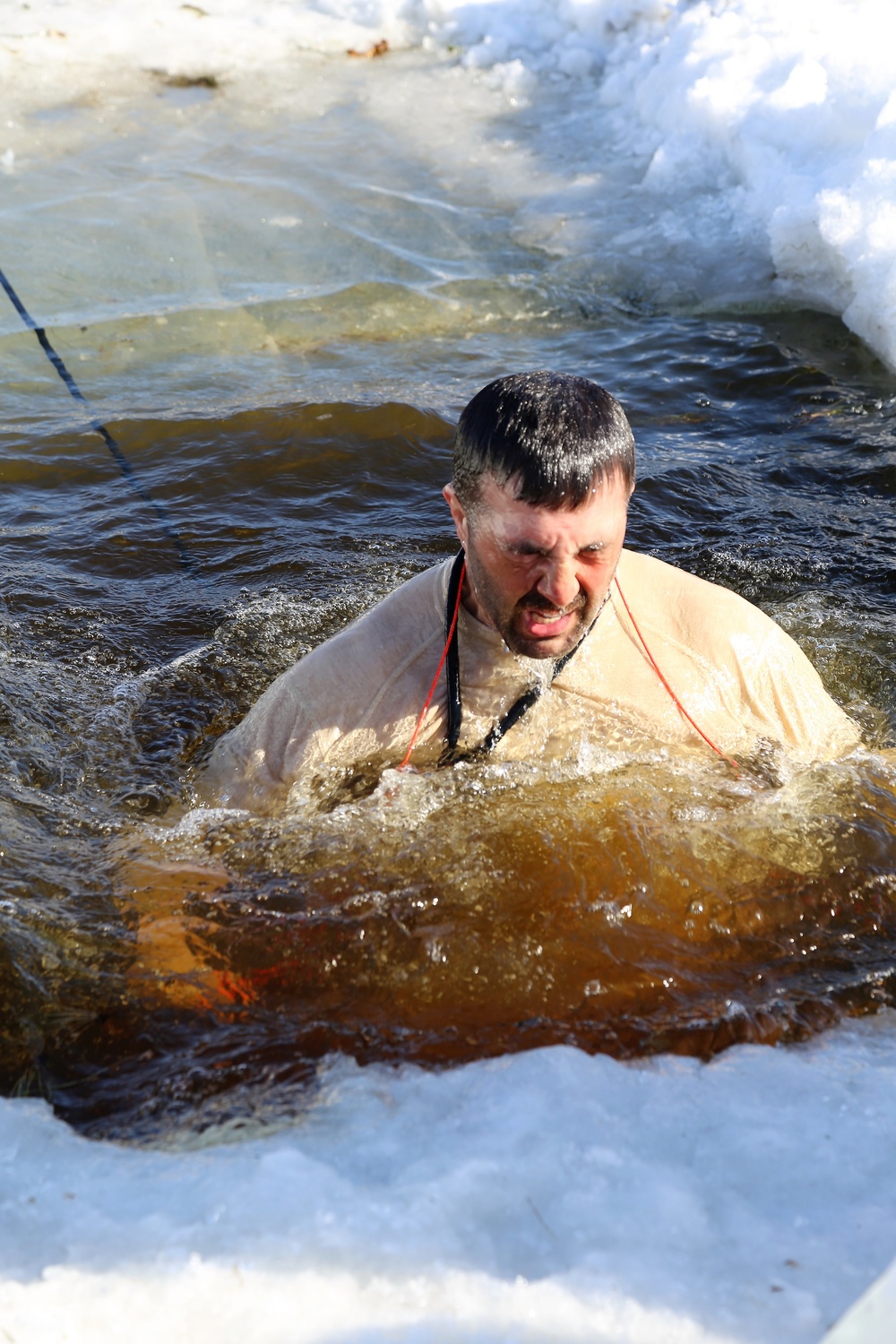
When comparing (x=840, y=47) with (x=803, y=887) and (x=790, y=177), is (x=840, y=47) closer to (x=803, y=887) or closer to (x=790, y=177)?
(x=790, y=177)

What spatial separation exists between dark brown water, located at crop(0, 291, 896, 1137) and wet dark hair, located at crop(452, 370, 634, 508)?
895mm

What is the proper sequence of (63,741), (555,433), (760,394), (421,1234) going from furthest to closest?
(760,394), (63,741), (555,433), (421,1234)

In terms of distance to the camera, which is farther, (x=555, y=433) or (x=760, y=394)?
(x=760, y=394)

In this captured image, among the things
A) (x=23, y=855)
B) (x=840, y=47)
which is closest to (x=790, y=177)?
(x=840, y=47)

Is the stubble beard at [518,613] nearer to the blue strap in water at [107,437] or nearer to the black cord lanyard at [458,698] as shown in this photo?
the black cord lanyard at [458,698]

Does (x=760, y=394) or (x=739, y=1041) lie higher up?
(x=760, y=394)

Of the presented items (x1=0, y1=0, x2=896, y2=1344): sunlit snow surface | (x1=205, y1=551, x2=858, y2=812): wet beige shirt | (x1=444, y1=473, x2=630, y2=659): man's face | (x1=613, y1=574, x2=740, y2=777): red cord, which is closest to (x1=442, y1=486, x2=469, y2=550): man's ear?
(x1=444, y1=473, x2=630, y2=659): man's face

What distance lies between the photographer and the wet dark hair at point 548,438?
110 inches

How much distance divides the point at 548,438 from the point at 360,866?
3.93 ft

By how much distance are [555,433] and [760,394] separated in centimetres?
436

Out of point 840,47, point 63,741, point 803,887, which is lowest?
point 63,741

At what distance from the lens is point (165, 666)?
4645 mm

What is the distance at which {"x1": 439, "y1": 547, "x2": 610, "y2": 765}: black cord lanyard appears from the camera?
10.5 feet

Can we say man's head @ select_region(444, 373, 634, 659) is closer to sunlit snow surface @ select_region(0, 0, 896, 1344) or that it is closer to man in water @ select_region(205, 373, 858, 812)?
man in water @ select_region(205, 373, 858, 812)
